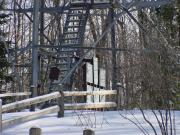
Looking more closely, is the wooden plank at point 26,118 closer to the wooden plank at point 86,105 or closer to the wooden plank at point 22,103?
the wooden plank at point 22,103

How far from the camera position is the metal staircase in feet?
63.8

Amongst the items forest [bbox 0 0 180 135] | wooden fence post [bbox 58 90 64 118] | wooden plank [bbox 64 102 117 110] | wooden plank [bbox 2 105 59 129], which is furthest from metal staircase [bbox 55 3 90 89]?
wooden plank [bbox 2 105 59 129]

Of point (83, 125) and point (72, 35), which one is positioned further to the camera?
point (72, 35)

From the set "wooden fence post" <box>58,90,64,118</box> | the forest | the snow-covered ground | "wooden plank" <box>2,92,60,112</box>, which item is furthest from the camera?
the forest

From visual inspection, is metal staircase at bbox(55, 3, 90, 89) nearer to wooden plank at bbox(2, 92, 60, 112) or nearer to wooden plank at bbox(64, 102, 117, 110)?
wooden plank at bbox(64, 102, 117, 110)

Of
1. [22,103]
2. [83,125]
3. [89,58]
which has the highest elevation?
[89,58]

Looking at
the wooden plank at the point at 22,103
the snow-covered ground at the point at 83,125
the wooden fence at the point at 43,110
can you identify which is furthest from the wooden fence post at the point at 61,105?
the wooden plank at the point at 22,103

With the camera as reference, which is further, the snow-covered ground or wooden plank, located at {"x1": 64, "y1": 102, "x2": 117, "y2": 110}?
wooden plank, located at {"x1": 64, "y1": 102, "x2": 117, "y2": 110}

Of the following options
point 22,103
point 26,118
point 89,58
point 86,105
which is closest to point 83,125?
point 26,118

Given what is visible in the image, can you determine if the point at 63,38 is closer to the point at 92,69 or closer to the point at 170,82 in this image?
the point at 92,69

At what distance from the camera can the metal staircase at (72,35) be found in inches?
766

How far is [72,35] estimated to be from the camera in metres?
21.1

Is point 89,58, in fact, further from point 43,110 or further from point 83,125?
point 83,125

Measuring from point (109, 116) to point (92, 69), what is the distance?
212 inches
